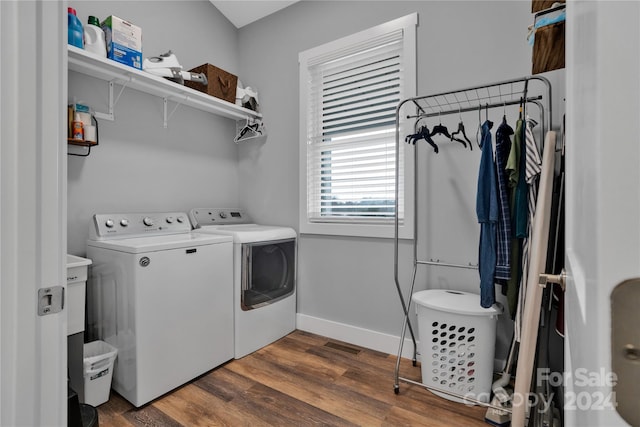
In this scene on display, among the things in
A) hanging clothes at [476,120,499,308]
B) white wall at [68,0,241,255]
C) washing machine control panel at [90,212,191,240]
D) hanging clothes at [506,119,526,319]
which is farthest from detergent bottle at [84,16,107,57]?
hanging clothes at [506,119,526,319]

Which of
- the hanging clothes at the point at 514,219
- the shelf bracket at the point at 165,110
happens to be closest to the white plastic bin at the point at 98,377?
the shelf bracket at the point at 165,110

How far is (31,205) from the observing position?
612 millimetres

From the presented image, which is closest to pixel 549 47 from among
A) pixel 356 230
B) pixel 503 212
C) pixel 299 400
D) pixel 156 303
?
pixel 503 212

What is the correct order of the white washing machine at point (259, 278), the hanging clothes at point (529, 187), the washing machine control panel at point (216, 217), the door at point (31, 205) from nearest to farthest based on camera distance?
the door at point (31, 205), the hanging clothes at point (529, 187), the white washing machine at point (259, 278), the washing machine control panel at point (216, 217)

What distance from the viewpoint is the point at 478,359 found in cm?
163

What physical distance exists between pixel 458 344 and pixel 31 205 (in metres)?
1.81

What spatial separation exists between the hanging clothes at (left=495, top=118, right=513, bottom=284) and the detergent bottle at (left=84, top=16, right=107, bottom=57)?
2290 millimetres

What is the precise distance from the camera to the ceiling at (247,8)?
2746mm

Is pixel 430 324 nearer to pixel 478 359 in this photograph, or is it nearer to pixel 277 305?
pixel 478 359

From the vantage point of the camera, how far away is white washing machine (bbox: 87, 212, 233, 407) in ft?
5.46

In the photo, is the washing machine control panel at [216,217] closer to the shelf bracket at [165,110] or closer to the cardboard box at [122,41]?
the shelf bracket at [165,110]

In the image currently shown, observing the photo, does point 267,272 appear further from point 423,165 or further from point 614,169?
point 614,169

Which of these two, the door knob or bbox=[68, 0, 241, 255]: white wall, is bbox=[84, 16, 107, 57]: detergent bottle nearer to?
bbox=[68, 0, 241, 255]: white wall

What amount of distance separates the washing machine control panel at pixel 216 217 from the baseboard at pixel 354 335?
3.34 ft
